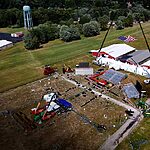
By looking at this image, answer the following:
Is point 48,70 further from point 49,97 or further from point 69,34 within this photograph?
point 69,34

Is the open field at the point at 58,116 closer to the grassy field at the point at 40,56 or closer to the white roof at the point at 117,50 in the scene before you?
the grassy field at the point at 40,56

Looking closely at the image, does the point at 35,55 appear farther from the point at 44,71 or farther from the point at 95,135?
the point at 95,135

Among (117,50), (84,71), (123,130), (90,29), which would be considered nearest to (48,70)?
(84,71)

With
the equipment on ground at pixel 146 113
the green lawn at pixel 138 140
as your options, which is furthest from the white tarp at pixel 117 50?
the green lawn at pixel 138 140

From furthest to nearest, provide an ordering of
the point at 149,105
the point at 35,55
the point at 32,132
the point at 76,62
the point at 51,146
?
1. the point at 35,55
2. the point at 76,62
3. the point at 149,105
4. the point at 32,132
5. the point at 51,146

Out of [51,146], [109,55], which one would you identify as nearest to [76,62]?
[109,55]

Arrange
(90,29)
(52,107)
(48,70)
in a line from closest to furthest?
1. (52,107)
2. (48,70)
3. (90,29)
